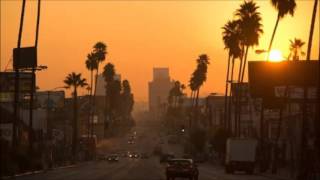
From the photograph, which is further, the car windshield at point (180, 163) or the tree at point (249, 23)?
the tree at point (249, 23)

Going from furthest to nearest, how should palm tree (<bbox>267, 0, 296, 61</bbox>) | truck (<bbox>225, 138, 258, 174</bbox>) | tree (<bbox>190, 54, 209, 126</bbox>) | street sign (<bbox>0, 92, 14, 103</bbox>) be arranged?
tree (<bbox>190, 54, 209, 126</bbox>) < street sign (<bbox>0, 92, 14, 103</bbox>) < truck (<bbox>225, 138, 258, 174</bbox>) < palm tree (<bbox>267, 0, 296, 61</bbox>)

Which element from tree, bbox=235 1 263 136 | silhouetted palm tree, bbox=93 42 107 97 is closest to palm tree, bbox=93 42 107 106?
silhouetted palm tree, bbox=93 42 107 97

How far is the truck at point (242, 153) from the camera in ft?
253

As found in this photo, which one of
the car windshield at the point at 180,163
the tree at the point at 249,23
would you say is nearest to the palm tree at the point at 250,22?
the tree at the point at 249,23

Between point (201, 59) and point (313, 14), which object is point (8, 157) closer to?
point (313, 14)

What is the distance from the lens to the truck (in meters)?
77.0

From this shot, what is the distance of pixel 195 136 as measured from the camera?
181500mm

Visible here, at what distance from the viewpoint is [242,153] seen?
77.2m

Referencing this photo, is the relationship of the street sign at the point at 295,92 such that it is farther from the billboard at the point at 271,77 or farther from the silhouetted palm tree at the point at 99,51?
the silhouetted palm tree at the point at 99,51

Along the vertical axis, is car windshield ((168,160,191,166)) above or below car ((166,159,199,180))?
above

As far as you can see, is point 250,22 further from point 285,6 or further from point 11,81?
point 11,81

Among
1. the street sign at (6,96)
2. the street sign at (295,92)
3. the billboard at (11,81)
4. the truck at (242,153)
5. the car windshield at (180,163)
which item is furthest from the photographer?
the street sign at (6,96)

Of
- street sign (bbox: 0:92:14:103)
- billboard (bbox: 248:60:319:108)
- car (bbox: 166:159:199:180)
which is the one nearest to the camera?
car (bbox: 166:159:199:180)

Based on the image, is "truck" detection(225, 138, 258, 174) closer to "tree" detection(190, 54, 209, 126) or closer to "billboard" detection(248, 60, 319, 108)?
"billboard" detection(248, 60, 319, 108)
